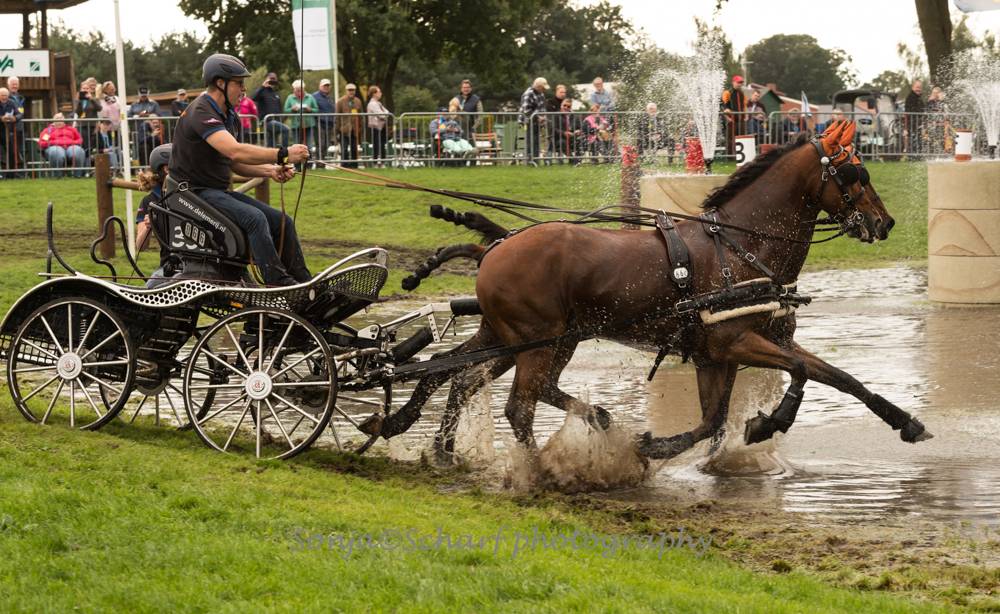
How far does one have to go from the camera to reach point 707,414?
27.8 ft

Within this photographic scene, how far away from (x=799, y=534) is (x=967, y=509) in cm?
108

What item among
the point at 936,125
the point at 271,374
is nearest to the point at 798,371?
the point at 271,374

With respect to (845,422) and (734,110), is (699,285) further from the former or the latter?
(734,110)

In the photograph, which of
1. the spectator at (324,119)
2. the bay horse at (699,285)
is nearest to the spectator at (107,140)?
the spectator at (324,119)

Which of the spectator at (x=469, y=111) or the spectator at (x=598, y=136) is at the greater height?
the spectator at (x=469, y=111)

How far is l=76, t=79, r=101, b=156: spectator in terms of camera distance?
2425 cm

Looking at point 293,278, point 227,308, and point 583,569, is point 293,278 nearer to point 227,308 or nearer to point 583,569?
point 227,308

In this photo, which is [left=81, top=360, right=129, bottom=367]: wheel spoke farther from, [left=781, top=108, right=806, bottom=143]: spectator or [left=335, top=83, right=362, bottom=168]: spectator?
[left=781, top=108, right=806, bottom=143]: spectator

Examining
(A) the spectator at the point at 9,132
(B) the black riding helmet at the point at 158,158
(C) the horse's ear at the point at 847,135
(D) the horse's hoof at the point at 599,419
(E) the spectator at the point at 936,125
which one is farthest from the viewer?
(E) the spectator at the point at 936,125

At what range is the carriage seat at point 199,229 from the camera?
8812mm

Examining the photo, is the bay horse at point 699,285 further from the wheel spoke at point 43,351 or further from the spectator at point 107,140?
the spectator at point 107,140

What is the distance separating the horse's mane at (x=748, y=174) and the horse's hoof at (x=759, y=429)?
1346 millimetres

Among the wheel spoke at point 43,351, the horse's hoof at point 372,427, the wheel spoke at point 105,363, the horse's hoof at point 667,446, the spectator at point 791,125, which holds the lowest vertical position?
the horse's hoof at point 667,446

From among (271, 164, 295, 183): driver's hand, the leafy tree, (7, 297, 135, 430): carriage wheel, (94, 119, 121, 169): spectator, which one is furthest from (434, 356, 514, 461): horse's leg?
the leafy tree
